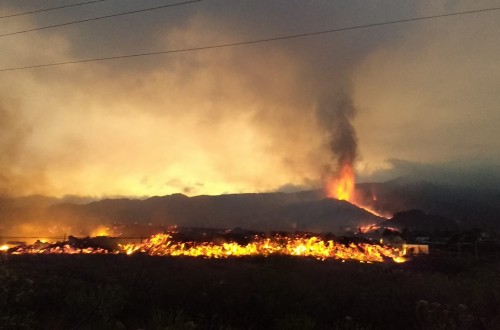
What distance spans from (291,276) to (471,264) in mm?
19534

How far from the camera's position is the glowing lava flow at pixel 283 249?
31.2 meters

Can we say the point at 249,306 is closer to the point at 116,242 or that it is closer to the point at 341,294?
the point at 341,294

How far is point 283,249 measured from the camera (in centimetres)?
3162

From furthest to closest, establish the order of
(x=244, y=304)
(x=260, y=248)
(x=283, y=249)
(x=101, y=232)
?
1. (x=101, y=232)
2. (x=260, y=248)
3. (x=283, y=249)
4. (x=244, y=304)

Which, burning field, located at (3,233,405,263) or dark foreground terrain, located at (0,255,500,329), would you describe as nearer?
dark foreground terrain, located at (0,255,500,329)

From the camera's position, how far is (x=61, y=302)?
10.4 metres

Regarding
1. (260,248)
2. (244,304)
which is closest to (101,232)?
(260,248)

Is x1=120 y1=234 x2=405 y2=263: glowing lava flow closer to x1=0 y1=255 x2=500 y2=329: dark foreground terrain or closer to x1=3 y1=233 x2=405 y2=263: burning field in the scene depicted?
x1=3 y1=233 x2=405 y2=263: burning field

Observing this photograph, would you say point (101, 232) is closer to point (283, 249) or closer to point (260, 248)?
point (260, 248)

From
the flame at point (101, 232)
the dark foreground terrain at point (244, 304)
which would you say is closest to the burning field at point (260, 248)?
the dark foreground terrain at point (244, 304)

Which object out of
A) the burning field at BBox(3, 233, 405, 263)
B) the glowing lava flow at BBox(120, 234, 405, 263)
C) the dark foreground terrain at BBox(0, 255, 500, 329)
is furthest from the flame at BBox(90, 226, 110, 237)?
the dark foreground terrain at BBox(0, 255, 500, 329)

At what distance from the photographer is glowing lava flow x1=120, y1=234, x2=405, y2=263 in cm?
3125

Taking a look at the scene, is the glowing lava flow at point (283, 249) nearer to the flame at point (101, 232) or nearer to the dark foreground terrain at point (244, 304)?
the dark foreground terrain at point (244, 304)

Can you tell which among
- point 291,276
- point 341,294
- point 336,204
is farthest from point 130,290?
point 336,204
